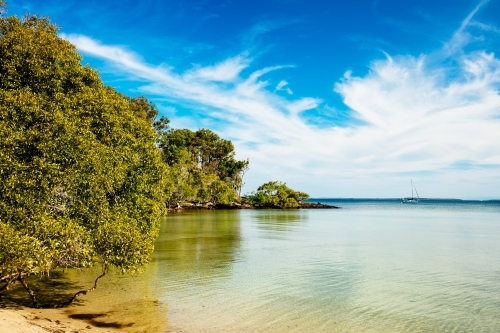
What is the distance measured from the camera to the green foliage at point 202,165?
81.7 metres

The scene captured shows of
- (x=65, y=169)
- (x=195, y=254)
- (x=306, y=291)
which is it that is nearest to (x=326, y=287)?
(x=306, y=291)

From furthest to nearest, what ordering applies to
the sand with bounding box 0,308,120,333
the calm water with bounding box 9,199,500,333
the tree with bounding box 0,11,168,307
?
the calm water with bounding box 9,199,500,333
the tree with bounding box 0,11,168,307
the sand with bounding box 0,308,120,333

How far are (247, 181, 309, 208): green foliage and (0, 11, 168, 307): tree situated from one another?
101m

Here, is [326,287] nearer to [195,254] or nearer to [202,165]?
[195,254]

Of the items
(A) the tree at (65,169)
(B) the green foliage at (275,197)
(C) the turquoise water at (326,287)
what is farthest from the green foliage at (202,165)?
(A) the tree at (65,169)

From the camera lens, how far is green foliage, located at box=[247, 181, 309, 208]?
118938 millimetres

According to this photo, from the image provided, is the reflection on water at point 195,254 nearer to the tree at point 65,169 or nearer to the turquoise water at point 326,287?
the turquoise water at point 326,287

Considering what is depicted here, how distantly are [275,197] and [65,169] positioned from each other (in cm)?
10771

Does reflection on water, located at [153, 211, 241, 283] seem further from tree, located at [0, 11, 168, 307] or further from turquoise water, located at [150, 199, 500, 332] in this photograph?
tree, located at [0, 11, 168, 307]

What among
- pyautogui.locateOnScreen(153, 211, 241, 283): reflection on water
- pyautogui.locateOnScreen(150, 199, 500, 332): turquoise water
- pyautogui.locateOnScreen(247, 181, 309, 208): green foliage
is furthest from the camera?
pyautogui.locateOnScreen(247, 181, 309, 208): green foliage

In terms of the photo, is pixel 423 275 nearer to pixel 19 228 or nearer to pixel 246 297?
pixel 246 297

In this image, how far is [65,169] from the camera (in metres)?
13.4

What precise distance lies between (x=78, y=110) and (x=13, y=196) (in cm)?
494

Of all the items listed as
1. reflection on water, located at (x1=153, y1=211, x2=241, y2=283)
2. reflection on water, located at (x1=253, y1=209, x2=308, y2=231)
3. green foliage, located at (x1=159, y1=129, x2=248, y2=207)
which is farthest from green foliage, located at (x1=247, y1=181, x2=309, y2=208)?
reflection on water, located at (x1=153, y1=211, x2=241, y2=283)
